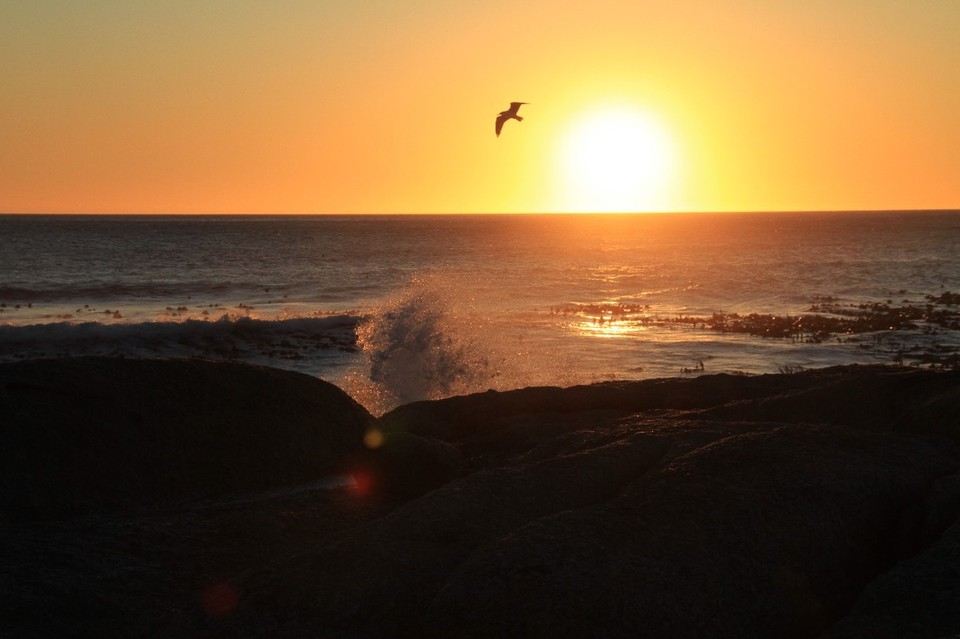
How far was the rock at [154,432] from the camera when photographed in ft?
21.6

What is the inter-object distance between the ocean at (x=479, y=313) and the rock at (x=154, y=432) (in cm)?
844

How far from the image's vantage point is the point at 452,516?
539 centimetres

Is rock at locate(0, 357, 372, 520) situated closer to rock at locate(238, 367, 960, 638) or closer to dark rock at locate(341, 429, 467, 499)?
dark rock at locate(341, 429, 467, 499)

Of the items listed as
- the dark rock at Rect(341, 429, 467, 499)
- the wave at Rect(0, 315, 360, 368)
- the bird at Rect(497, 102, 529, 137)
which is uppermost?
the bird at Rect(497, 102, 529, 137)

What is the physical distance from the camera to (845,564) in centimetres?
495

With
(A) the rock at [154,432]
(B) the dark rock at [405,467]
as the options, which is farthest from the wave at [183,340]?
(B) the dark rock at [405,467]

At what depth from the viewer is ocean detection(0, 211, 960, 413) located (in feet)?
71.6

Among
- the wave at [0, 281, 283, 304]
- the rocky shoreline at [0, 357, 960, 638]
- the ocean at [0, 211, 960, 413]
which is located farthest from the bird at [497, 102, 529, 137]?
the wave at [0, 281, 283, 304]

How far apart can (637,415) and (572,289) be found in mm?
42345

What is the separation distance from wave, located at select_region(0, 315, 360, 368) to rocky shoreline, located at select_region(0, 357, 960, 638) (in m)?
18.5

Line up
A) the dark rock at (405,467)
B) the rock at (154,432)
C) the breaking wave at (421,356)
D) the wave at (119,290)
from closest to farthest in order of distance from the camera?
1. the rock at (154,432)
2. the dark rock at (405,467)
3. the breaking wave at (421,356)
4. the wave at (119,290)

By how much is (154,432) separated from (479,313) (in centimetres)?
2932

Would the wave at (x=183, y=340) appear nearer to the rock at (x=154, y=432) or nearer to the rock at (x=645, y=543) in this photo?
the rock at (x=154, y=432)

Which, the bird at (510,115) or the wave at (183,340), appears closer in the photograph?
the bird at (510,115)
